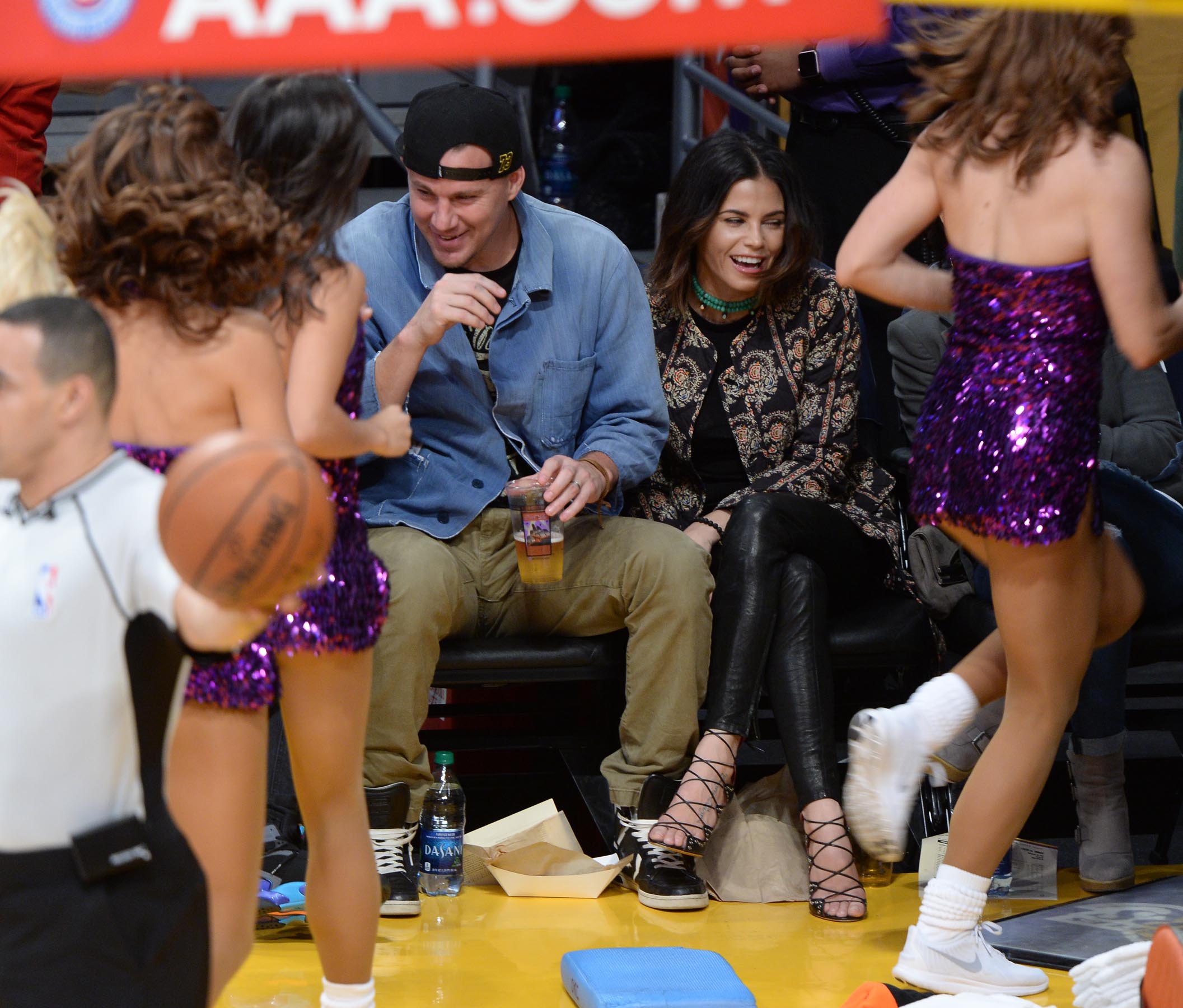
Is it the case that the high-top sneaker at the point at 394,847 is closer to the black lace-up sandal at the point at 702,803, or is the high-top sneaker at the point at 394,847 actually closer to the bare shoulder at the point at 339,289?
the black lace-up sandal at the point at 702,803

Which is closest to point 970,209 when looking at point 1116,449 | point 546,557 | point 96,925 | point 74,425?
point 546,557

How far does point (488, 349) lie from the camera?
Result: 368 cm

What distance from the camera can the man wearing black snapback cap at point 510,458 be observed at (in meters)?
3.43

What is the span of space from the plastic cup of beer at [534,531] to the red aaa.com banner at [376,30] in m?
1.87

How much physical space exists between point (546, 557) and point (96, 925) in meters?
1.87

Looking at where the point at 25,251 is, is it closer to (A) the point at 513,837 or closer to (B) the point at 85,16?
(B) the point at 85,16

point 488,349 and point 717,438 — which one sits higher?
point 488,349

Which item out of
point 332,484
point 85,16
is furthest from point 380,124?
point 85,16

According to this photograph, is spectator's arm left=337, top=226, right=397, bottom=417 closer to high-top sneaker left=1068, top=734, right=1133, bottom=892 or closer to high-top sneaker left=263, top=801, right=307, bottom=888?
high-top sneaker left=263, top=801, right=307, bottom=888

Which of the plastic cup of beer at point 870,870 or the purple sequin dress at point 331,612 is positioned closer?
the purple sequin dress at point 331,612

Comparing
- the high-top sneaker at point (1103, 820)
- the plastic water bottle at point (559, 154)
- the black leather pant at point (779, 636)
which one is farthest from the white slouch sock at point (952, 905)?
the plastic water bottle at point (559, 154)

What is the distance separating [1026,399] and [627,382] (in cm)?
120

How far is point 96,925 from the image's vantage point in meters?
1.62

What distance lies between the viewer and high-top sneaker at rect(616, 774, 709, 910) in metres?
3.41
